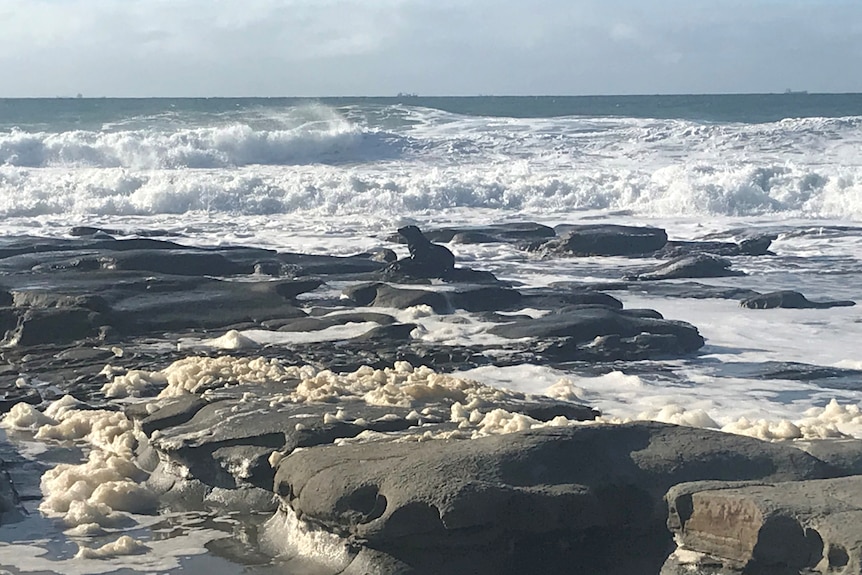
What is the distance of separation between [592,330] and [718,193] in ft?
71.2

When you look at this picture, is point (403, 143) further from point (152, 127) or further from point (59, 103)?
point (59, 103)

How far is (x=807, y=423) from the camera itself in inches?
337

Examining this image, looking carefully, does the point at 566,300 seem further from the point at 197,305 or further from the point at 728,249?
the point at 728,249

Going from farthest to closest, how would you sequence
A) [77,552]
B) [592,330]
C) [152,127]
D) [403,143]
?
[152,127] < [403,143] < [592,330] < [77,552]

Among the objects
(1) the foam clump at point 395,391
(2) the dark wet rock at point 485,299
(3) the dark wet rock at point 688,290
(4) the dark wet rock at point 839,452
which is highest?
(4) the dark wet rock at point 839,452

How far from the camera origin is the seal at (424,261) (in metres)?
17.9

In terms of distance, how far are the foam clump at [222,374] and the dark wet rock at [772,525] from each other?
462cm

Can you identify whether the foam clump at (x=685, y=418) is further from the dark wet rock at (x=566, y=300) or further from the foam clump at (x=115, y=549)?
the dark wet rock at (x=566, y=300)

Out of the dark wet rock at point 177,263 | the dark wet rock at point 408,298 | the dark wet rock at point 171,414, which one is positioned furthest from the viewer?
the dark wet rock at point 177,263

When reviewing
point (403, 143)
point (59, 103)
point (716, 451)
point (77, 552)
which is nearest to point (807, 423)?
point (716, 451)

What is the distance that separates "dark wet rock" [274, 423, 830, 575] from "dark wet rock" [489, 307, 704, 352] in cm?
599

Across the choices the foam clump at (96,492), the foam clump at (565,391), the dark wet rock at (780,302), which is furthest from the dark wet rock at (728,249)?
the foam clump at (96,492)

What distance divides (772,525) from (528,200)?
30.3 metres

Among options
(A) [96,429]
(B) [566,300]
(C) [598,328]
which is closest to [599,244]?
(B) [566,300]
